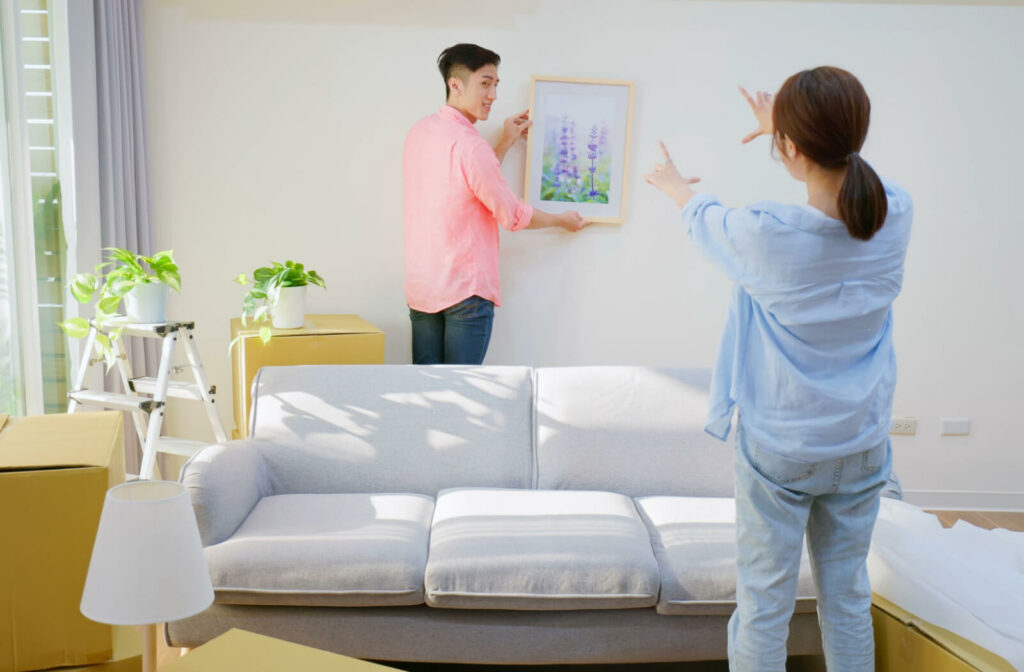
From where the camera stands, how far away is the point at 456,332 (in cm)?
328

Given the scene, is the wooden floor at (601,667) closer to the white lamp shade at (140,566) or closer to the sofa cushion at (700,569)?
the sofa cushion at (700,569)

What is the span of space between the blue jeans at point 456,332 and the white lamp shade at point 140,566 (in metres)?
2.01

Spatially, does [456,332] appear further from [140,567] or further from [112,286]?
[140,567]

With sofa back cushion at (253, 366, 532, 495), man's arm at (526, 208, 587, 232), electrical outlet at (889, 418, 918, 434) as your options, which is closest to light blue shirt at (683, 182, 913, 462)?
sofa back cushion at (253, 366, 532, 495)

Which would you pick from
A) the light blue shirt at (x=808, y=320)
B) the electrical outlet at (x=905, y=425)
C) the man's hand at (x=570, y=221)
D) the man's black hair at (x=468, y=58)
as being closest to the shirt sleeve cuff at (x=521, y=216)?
the man's hand at (x=570, y=221)

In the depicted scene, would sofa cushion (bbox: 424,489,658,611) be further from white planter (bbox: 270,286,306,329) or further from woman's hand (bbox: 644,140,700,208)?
white planter (bbox: 270,286,306,329)

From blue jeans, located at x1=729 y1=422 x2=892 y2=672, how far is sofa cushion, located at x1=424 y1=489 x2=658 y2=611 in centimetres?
34

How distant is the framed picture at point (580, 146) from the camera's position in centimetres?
365

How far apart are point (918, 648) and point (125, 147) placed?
3106mm

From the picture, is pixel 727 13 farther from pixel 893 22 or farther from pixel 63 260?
pixel 63 260

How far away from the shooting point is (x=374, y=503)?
2.42m

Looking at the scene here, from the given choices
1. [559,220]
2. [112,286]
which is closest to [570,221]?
[559,220]

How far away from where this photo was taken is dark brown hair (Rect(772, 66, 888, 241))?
1552 millimetres

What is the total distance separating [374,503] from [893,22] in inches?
119
